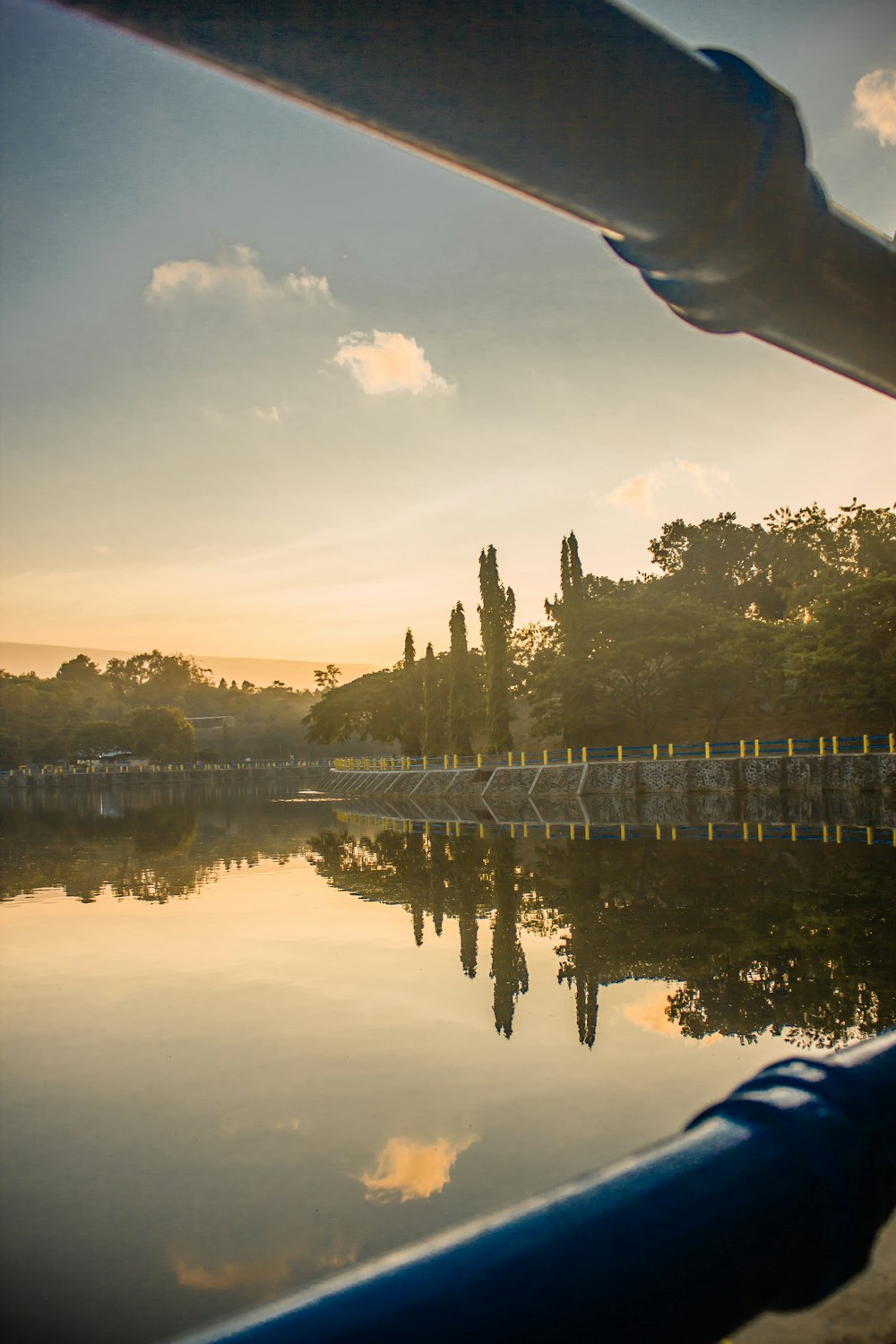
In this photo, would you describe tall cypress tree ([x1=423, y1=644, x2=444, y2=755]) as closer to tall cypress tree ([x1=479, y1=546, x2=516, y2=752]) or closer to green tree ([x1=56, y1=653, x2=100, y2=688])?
tall cypress tree ([x1=479, y1=546, x2=516, y2=752])

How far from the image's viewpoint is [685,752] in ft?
119

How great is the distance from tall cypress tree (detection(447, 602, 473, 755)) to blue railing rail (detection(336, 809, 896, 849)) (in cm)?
1450

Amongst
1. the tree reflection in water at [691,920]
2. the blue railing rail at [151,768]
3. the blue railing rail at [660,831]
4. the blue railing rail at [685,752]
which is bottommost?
the blue railing rail at [151,768]

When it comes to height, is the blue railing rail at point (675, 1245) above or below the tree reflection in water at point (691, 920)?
above

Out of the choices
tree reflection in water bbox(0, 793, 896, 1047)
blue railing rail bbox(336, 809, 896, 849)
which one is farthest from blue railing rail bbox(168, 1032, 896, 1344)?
blue railing rail bbox(336, 809, 896, 849)

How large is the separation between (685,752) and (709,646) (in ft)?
14.3

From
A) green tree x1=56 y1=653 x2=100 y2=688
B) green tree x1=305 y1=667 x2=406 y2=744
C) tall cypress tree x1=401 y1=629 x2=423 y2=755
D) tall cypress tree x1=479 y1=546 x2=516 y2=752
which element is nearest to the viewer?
tall cypress tree x1=479 y1=546 x2=516 y2=752

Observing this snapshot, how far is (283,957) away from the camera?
9.02 m

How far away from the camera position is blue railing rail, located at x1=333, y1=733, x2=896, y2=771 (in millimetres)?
28344

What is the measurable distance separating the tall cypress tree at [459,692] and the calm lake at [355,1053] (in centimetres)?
3003

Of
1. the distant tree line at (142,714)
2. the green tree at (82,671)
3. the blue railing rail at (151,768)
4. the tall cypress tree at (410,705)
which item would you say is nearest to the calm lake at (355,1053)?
the tall cypress tree at (410,705)

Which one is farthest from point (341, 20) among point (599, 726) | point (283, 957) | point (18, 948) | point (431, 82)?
point (599, 726)

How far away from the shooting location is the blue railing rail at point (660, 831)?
1886 centimetres

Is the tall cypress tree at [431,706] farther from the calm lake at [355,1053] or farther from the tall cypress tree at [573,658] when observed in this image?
the calm lake at [355,1053]
